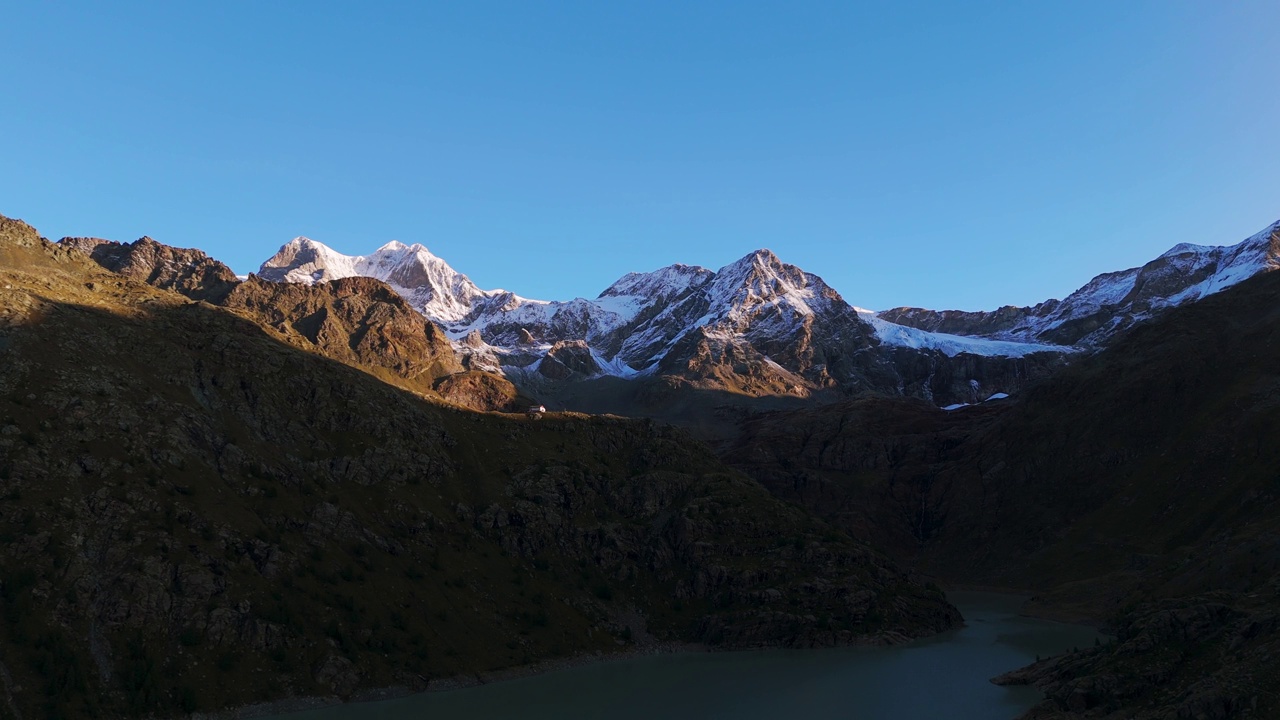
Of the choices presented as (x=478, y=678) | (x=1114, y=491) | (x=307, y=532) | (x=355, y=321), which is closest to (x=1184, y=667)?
(x=478, y=678)

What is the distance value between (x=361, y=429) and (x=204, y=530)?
28345 mm

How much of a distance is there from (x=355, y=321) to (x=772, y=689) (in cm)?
11958

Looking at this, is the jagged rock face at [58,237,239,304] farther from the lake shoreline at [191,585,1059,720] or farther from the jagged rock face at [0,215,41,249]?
the lake shoreline at [191,585,1059,720]

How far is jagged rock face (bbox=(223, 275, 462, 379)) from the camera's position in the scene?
159 meters

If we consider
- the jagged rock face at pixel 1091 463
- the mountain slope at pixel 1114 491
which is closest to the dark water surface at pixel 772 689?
the mountain slope at pixel 1114 491

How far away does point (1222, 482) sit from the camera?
121688mm

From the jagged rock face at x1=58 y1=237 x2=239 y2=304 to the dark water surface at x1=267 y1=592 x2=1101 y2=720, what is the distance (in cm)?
11118

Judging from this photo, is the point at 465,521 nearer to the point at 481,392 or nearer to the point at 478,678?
the point at 478,678

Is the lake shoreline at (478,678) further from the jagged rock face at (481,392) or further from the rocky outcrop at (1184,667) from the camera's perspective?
the jagged rock face at (481,392)

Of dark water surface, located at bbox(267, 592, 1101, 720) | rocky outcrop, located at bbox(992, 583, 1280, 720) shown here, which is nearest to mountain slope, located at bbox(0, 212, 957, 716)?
dark water surface, located at bbox(267, 592, 1101, 720)

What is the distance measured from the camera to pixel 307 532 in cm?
8188

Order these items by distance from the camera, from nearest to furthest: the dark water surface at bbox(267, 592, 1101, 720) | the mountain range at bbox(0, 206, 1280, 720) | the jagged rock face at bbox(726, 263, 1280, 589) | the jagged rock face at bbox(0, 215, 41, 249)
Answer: the mountain range at bbox(0, 206, 1280, 720)
the dark water surface at bbox(267, 592, 1101, 720)
the jagged rock face at bbox(0, 215, 41, 249)
the jagged rock face at bbox(726, 263, 1280, 589)

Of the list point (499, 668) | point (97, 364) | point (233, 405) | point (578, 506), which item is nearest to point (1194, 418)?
point (578, 506)

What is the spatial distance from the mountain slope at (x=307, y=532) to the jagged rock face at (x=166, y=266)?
4812 cm
